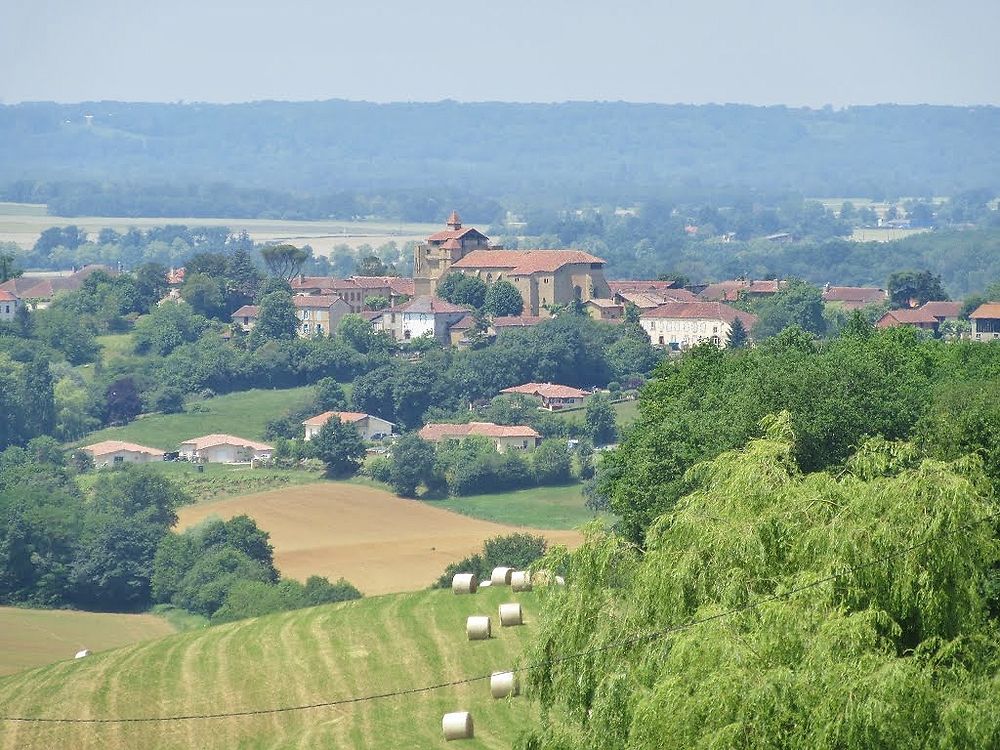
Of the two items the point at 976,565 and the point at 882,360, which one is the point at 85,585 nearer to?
the point at 882,360

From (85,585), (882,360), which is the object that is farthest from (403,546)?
(882,360)

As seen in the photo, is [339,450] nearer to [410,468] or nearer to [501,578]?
[410,468]

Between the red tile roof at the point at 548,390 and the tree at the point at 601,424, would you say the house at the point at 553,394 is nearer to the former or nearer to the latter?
the red tile roof at the point at 548,390

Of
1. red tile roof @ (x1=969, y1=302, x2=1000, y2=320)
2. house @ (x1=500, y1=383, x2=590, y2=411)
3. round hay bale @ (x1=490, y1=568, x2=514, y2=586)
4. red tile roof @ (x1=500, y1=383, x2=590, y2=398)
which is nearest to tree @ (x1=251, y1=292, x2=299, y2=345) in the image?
red tile roof @ (x1=500, y1=383, x2=590, y2=398)

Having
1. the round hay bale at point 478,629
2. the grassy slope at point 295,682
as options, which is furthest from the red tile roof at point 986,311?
the round hay bale at point 478,629

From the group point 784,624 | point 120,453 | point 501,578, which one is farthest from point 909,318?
point 784,624
